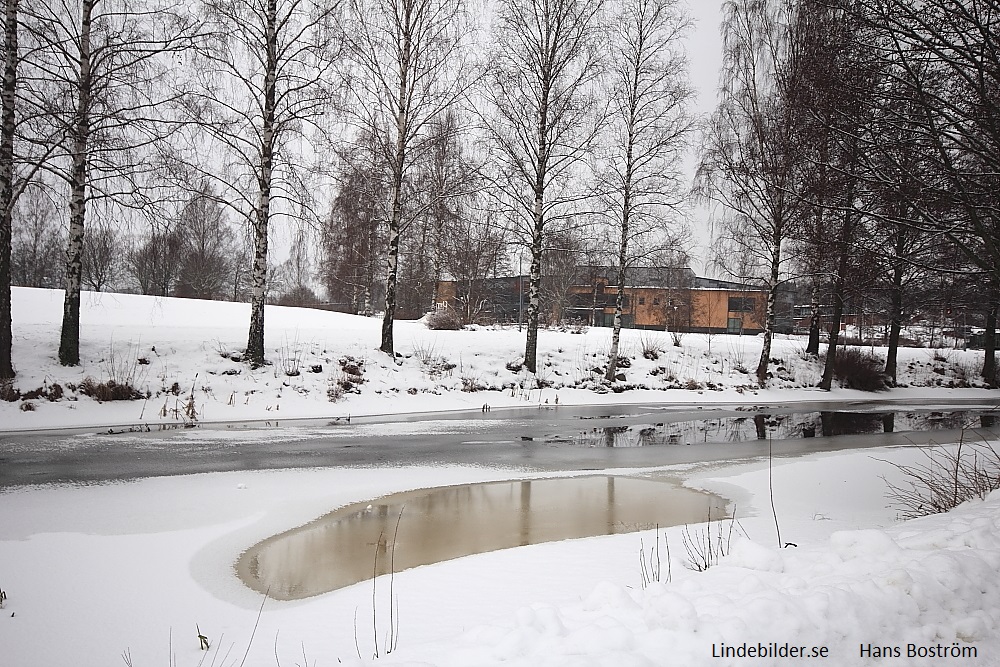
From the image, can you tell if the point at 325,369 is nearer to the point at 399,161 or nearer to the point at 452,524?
the point at 399,161

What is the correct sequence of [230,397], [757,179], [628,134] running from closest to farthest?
1. [230,397]
2. [628,134]
3. [757,179]

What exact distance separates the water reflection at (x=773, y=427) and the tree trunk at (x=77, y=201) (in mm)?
11041

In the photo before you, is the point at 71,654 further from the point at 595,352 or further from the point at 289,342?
the point at 595,352

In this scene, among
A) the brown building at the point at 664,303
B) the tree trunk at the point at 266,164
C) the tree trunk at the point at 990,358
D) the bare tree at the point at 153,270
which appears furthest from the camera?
the brown building at the point at 664,303

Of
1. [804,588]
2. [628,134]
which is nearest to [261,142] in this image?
[628,134]

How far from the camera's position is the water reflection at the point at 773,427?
12.8m

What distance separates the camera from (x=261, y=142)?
50.9 feet

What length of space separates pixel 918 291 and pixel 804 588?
26.2 metres

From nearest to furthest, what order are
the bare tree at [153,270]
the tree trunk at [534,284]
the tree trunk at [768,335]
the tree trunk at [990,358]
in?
the tree trunk at [534,284] → the tree trunk at [768,335] → the tree trunk at [990,358] → the bare tree at [153,270]

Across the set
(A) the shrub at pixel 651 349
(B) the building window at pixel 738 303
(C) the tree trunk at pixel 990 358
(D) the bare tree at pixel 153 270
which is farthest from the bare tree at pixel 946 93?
(B) the building window at pixel 738 303

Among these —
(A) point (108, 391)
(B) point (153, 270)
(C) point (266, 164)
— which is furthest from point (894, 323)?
(B) point (153, 270)

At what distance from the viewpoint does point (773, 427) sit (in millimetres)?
14898

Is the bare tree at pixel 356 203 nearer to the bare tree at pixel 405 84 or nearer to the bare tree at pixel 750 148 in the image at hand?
the bare tree at pixel 405 84

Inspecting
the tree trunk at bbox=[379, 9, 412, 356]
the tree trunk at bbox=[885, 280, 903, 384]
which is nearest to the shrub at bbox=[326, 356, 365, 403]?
the tree trunk at bbox=[379, 9, 412, 356]
